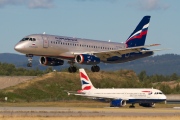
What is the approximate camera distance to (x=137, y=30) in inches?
4323

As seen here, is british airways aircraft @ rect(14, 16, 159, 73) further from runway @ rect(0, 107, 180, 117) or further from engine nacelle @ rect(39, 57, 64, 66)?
runway @ rect(0, 107, 180, 117)

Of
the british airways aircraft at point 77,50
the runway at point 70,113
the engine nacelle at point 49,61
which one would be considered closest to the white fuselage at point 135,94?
the british airways aircraft at point 77,50

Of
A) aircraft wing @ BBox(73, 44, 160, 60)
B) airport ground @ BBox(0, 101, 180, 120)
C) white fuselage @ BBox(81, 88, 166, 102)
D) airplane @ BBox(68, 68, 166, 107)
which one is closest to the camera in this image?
airport ground @ BBox(0, 101, 180, 120)

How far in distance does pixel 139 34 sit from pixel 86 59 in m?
15.8

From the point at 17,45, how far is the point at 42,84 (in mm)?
69387

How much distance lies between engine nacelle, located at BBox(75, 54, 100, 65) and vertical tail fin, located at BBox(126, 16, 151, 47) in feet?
30.4

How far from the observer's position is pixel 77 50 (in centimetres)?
9500

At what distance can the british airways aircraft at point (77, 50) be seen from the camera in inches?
3575

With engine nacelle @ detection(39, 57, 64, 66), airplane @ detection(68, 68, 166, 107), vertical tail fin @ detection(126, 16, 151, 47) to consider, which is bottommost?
airplane @ detection(68, 68, 166, 107)

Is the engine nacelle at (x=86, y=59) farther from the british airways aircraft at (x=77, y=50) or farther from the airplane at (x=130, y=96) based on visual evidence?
the airplane at (x=130, y=96)

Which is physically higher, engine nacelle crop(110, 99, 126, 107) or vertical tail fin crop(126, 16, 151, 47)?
vertical tail fin crop(126, 16, 151, 47)

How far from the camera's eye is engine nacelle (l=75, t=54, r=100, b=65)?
95.2 m

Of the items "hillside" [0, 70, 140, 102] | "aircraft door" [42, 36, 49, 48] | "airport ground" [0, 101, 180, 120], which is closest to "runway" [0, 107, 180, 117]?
"airport ground" [0, 101, 180, 120]

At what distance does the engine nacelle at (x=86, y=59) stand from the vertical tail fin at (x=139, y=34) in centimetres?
927
